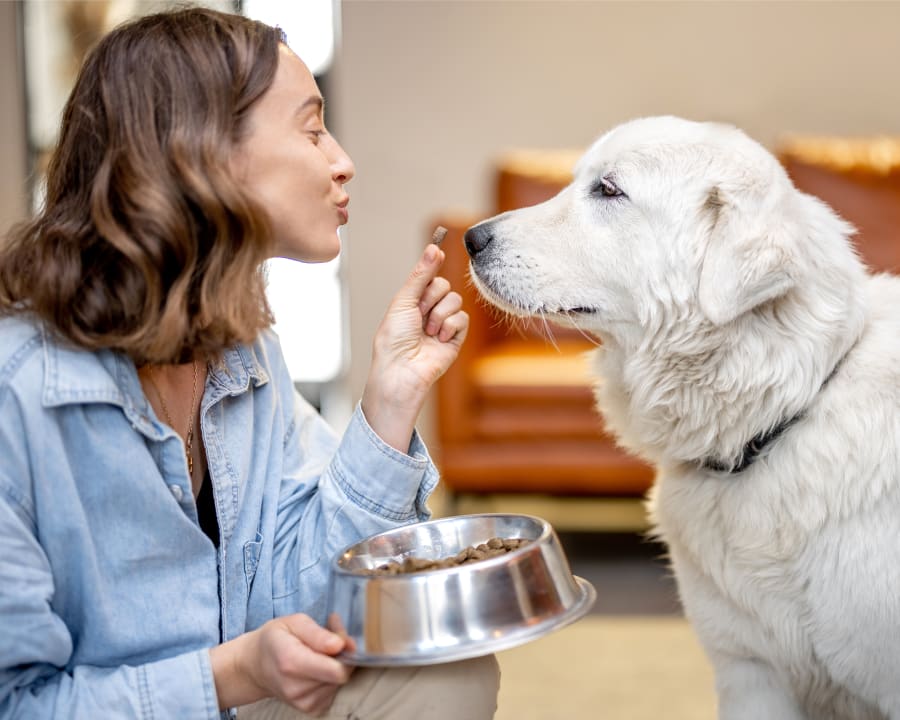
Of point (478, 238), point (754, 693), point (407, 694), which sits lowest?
point (754, 693)

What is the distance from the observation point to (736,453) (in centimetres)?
132

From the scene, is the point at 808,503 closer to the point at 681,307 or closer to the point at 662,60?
the point at 681,307

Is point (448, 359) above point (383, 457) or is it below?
above

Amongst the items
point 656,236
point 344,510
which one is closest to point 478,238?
point 656,236

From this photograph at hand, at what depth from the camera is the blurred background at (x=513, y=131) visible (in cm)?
303

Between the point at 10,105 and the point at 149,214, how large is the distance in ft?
14.5

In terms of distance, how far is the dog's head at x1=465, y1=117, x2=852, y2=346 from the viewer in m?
1.24

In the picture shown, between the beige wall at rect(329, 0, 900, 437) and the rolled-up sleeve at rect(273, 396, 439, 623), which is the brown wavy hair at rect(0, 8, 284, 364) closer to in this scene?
the rolled-up sleeve at rect(273, 396, 439, 623)

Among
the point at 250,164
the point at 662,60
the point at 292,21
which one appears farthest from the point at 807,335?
the point at 292,21

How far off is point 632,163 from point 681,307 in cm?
24

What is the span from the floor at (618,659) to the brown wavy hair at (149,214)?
3.73 feet

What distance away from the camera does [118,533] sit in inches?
41.1

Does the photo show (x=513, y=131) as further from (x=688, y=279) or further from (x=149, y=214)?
(x=149, y=214)

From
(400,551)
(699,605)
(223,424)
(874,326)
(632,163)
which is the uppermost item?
(632,163)
